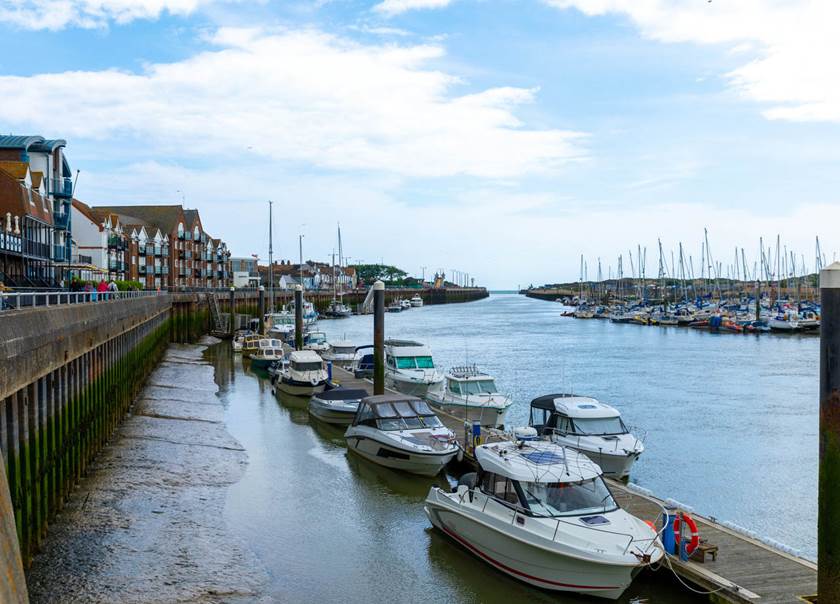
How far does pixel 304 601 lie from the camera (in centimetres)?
1533

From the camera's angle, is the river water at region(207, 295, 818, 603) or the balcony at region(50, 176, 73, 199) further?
the balcony at region(50, 176, 73, 199)

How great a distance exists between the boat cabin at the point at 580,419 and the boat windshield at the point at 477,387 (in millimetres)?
6680

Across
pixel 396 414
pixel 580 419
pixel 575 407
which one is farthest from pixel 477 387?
pixel 580 419

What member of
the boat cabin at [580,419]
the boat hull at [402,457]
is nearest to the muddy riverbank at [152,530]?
the boat hull at [402,457]

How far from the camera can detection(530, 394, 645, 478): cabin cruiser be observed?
76.0ft

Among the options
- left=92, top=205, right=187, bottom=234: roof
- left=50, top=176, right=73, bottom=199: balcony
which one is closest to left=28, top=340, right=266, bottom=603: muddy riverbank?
left=50, top=176, right=73, bottom=199: balcony

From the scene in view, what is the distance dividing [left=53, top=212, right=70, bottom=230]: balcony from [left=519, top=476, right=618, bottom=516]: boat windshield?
49834mm

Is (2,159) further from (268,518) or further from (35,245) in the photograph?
(268,518)

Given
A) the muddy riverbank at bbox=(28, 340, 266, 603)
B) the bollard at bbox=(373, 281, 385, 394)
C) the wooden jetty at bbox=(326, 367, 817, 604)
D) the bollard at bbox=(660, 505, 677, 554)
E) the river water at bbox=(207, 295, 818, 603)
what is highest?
the bollard at bbox=(373, 281, 385, 394)

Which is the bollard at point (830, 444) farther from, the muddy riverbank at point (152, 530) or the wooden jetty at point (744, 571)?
the muddy riverbank at point (152, 530)

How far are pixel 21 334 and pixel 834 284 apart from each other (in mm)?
14095

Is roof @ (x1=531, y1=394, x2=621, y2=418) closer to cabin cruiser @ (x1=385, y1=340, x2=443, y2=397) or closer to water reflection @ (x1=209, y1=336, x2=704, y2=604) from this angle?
water reflection @ (x1=209, y1=336, x2=704, y2=604)

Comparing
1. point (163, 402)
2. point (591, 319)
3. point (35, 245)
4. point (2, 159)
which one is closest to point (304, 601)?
point (163, 402)

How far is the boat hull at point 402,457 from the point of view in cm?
2309
